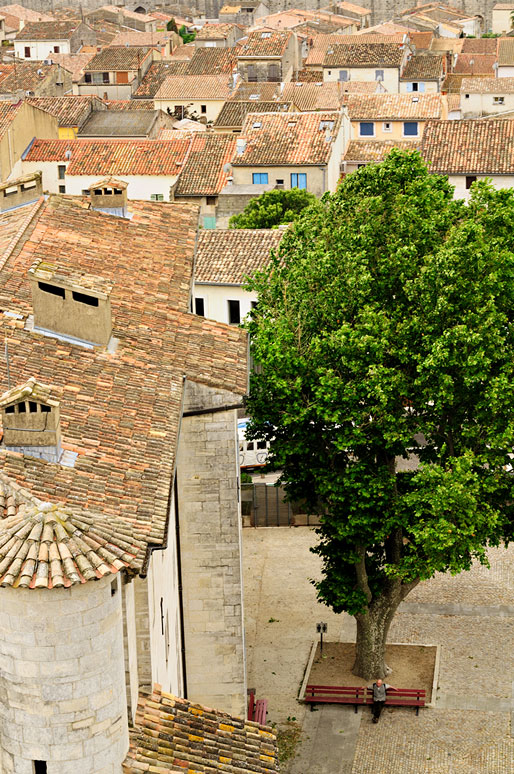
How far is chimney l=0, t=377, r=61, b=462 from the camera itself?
1975 centimetres

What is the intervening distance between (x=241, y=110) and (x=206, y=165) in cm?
2276

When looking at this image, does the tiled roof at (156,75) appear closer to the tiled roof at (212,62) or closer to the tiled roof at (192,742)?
the tiled roof at (212,62)

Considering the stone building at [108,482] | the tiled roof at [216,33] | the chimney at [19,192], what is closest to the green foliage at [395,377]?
the stone building at [108,482]

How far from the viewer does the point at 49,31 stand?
166 metres

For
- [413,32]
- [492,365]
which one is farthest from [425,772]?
[413,32]

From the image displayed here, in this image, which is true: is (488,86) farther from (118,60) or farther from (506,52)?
(118,60)

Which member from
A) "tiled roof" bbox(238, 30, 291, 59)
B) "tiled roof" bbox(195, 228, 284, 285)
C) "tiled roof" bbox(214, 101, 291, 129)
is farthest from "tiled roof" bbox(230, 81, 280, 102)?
"tiled roof" bbox(195, 228, 284, 285)

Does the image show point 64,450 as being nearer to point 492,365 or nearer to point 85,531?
point 85,531

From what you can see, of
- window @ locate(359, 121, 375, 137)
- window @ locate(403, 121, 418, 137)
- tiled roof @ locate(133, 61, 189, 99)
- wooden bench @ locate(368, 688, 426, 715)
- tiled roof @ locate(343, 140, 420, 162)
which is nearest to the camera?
wooden bench @ locate(368, 688, 426, 715)

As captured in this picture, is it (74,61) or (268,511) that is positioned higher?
(74,61)

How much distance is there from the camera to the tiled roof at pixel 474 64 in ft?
450

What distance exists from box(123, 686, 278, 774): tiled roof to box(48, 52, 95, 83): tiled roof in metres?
124

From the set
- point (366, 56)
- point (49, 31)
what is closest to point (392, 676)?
point (366, 56)

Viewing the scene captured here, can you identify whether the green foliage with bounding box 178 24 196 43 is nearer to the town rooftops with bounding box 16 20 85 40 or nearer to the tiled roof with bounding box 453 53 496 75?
the town rooftops with bounding box 16 20 85 40
